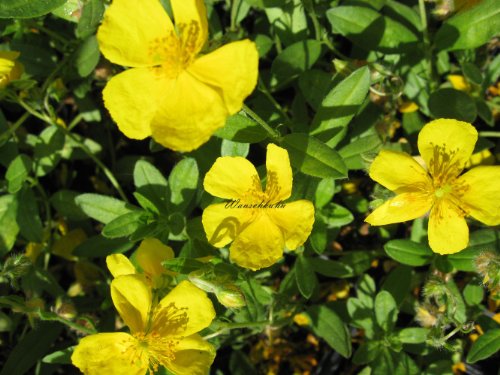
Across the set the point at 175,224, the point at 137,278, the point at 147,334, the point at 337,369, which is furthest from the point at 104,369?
the point at 337,369

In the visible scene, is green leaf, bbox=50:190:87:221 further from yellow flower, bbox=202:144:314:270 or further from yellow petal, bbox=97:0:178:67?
yellow petal, bbox=97:0:178:67

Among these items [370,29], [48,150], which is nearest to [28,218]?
[48,150]

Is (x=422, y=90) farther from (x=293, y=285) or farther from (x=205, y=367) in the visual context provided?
(x=205, y=367)

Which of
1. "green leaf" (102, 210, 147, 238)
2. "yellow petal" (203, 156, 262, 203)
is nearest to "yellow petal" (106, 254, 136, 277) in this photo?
"green leaf" (102, 210, 147, 238)

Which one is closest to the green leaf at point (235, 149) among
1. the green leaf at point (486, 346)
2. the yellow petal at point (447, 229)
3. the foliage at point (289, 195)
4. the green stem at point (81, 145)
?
the foliage at point (289, 195)

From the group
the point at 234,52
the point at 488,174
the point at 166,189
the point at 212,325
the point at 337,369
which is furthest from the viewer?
the point at 337,369

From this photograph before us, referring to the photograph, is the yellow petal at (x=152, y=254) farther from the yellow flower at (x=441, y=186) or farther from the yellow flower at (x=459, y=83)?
the yellow flower at (x=459, y=83)

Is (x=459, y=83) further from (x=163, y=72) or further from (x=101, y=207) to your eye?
(x=101, y=207)
